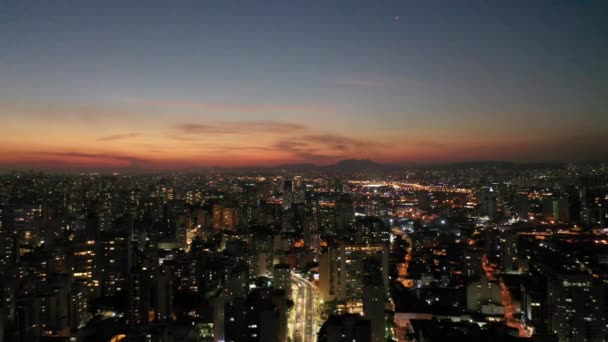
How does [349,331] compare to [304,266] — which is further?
[304,266]

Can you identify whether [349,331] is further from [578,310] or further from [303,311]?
[578,310]

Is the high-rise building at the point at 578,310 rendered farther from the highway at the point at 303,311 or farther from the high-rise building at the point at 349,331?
the highway at the point at 303,311

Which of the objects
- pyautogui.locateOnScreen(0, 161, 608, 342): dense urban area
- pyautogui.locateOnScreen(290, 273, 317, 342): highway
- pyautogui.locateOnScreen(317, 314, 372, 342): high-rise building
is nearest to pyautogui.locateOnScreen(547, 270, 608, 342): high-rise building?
pyautogui.locateOnScreen(0, 161, 608, 342): dense urban area

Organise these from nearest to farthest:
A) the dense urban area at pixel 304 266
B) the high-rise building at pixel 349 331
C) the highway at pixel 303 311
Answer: the high-rise building at pixel 349 331 < the dense urban area at pixel 304 266 < the highway at pixel 303 311

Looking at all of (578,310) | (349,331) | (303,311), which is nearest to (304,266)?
(303,311)

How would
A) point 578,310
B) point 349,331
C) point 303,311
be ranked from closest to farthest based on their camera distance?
1. point 349,331
2. point 578,310
3. point 303,311


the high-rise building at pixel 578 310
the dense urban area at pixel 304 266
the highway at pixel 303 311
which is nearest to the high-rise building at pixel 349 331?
the dense urban area at pixel 304 266
